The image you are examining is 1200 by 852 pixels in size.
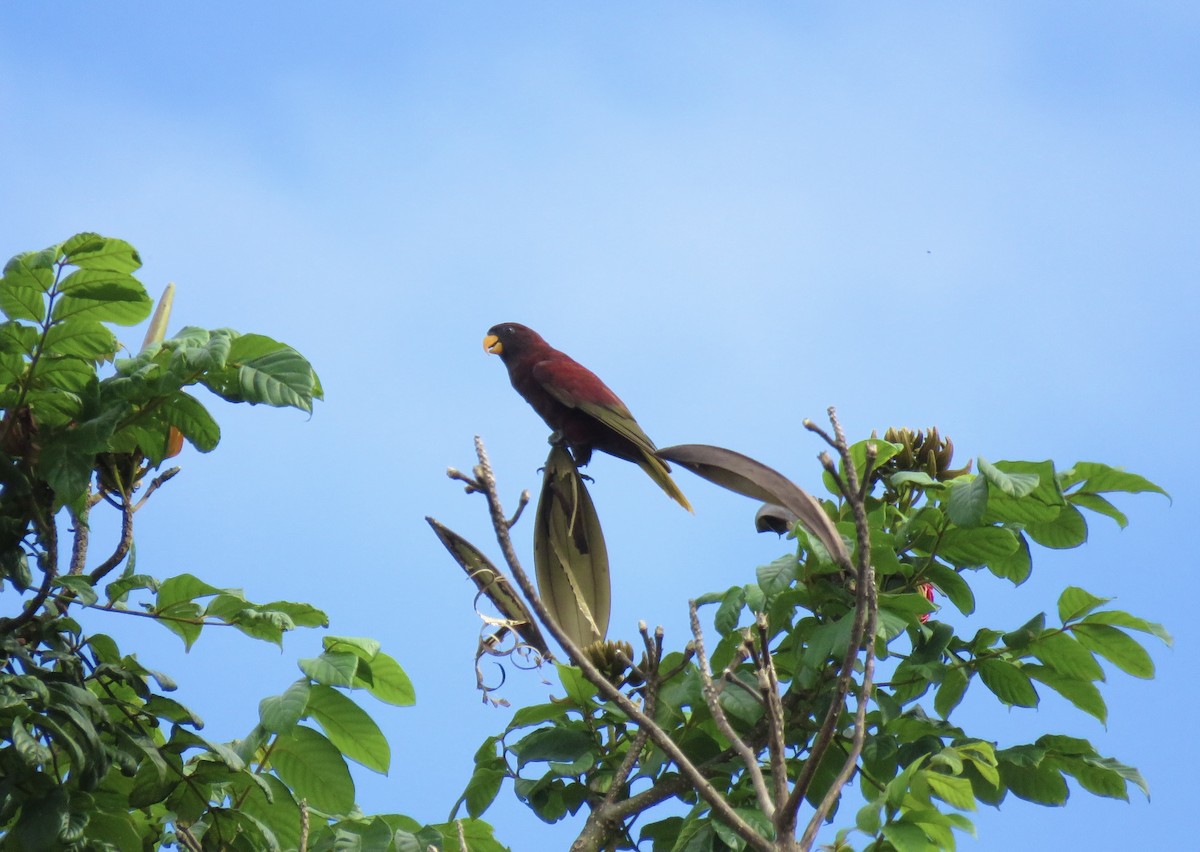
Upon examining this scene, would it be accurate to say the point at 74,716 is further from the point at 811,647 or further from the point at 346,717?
the point at 811,647

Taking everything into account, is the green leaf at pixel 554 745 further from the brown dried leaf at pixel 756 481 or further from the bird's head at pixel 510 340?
the bird's head at pixel 510 340

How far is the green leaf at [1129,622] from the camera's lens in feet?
7.55

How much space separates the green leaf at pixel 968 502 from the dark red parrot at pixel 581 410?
1.86 ft

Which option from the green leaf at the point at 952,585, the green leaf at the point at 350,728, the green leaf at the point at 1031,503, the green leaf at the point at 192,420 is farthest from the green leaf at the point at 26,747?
the green leaf at the point at 1031,503

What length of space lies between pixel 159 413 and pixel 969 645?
1706 millimetres

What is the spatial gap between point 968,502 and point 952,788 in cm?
55

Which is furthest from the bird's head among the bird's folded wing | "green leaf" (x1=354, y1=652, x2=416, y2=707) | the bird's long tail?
"green leaf" (x1=354, y1=652, x2=416, y2=707)

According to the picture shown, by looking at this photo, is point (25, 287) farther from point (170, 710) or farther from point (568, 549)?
point (568, 549)

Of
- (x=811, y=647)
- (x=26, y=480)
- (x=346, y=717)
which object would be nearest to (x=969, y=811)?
(x=811, y=647)

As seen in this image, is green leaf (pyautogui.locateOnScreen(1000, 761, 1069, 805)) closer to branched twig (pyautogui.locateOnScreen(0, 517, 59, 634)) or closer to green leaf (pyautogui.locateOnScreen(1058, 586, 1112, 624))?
green leaf (pyautogui.locateOnScreen(1058, 586, 1112, 624))

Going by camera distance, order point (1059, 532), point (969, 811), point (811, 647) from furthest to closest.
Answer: point (1059, 532), point (811, 647), point (969, 811)

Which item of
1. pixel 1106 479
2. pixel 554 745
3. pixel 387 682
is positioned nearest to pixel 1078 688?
pixel 1106 479

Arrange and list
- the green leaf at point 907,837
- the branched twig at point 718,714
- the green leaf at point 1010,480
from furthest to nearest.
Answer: the green leaf at point 1010,480 → the green leaf at point 907,837 → the branched twig at point 718,714

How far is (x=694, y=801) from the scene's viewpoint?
7.70ft
